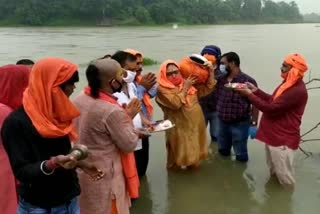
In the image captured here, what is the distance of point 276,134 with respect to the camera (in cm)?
463

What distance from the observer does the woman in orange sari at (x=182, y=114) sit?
484 centimetres

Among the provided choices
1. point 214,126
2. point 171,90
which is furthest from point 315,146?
point 171,90

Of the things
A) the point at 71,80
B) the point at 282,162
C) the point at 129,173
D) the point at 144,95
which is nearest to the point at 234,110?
the point at 282,162

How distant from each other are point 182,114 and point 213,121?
127 cm

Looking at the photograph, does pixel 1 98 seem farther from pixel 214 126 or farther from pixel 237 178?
pixel 214 126

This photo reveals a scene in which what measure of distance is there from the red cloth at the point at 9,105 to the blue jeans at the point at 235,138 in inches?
122

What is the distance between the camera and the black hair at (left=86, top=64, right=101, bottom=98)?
2.99 meters

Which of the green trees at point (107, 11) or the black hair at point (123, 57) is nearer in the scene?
the black hair at point (123, 57)

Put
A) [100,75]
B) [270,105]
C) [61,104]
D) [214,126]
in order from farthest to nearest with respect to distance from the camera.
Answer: [214,126] → [270,105] → [100,75] → [61,104]

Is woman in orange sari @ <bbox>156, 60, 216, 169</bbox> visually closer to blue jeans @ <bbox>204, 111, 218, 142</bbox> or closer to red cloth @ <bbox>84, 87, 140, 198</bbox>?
blue jeans @ <bbox>204, 111, 218, 142</bbox>

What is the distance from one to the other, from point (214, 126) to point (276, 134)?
1721 millimetres

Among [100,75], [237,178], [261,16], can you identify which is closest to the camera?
[100,75]

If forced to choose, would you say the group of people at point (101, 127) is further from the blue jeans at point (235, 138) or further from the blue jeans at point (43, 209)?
the blue jeans at point (235, 138)

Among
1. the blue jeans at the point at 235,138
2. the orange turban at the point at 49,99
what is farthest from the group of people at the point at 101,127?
the blue jeans at the point at 235,138
